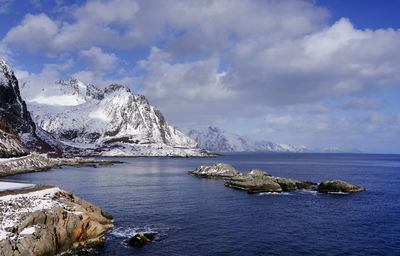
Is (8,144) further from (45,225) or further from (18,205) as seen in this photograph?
(45,225)

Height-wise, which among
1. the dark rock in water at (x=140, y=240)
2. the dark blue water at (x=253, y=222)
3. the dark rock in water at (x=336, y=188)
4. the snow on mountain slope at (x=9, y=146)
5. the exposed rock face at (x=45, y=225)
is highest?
the snow on mountain slope at (x=9, y=146)

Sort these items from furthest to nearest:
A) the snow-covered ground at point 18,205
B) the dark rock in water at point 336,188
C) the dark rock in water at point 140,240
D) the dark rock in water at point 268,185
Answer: the dark rock in water at point 268,185
the dark rock in water at point 336,188
the dark rock in water at point 140,240
the snow-covered ground at point 18,205

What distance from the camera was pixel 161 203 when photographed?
6238cm

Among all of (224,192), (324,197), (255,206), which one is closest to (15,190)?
(255,206)

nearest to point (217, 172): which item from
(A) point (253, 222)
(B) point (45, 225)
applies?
(A) point (253, 222)

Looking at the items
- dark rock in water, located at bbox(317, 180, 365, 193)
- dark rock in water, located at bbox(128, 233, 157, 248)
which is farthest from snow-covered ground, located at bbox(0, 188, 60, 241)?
dark rock in water, located at bbox(317, 180, 365, 193)

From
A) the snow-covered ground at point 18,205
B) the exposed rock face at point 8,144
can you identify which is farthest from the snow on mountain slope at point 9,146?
Result: the snow-covered ground at point 18,205

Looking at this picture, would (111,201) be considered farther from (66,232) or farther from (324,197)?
(324,197)

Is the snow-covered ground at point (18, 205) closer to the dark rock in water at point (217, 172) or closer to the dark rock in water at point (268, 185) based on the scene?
the dark rock in water at point (268, 185)

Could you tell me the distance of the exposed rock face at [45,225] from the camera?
29038 mm

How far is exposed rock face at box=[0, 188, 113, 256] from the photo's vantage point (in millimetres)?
29038

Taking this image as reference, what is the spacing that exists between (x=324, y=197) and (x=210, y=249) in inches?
1876

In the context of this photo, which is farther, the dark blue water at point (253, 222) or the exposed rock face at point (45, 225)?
the dark blue water at point (253, 222)

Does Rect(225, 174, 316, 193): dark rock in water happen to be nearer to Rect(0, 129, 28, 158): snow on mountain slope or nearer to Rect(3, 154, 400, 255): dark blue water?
Rect(3, 154, 400, 255): dark blue water
